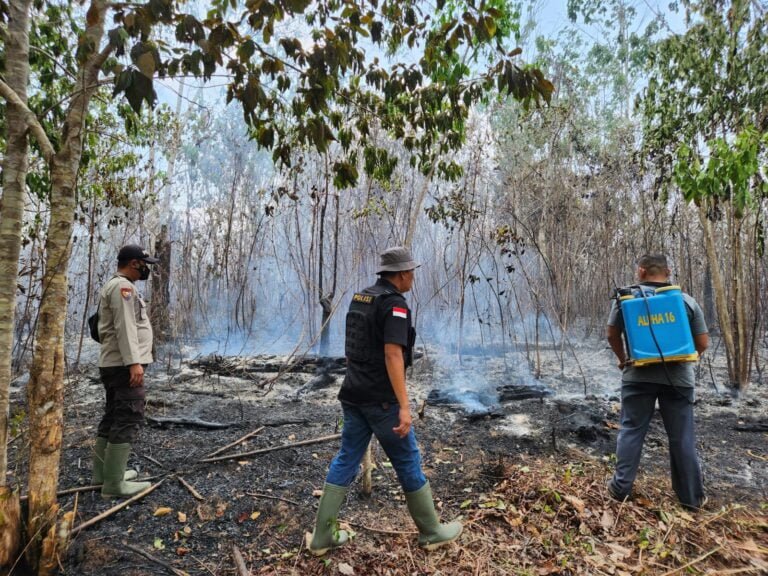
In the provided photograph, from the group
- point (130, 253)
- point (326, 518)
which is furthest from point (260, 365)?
point (326, 518)

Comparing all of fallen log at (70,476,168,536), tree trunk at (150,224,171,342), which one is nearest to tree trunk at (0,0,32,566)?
fallen log at (70,476,168,536)

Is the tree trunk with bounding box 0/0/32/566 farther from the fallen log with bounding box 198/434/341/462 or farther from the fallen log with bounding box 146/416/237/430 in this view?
the fallen log with bounding box 146/416/237/430

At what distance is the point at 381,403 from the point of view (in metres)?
2.19

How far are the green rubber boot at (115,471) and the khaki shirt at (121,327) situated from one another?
50 centimetres

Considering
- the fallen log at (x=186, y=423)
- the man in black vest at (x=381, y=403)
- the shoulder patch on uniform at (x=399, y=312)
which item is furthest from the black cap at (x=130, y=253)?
the fallen log at (x=186, y=423)

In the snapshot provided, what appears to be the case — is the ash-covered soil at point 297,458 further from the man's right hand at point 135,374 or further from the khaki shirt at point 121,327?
the khaki shirt at point 121,327

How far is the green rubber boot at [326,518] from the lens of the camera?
2.20 meters

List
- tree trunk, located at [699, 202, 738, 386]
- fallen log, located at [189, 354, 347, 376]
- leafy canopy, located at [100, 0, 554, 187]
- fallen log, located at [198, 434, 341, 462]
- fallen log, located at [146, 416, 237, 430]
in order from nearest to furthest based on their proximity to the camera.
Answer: leafy canopy, located at [100, 0, 554, 187] < fallen log, located at [198, 434, 341, 462] < fallen log, located at [146, 416, 237, 430] < tree trunk, located at [699, 202, 738, 386] < fallen log, located at [189, 354, 347, 376]

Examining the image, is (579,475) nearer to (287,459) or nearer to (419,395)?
(287,459)

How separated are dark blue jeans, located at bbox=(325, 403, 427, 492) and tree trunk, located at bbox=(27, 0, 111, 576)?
1226mm

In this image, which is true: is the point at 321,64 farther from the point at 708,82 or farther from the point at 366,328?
the point at 708,82

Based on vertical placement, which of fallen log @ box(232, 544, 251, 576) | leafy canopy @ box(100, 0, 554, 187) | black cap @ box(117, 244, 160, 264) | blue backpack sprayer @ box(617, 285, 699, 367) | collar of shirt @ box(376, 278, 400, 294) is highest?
leafy canopy @ box(100, 0, 554, 187)

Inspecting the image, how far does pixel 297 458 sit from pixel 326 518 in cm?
132

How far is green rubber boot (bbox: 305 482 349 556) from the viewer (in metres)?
2.20
